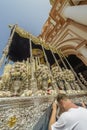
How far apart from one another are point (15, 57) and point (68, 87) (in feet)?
6.00

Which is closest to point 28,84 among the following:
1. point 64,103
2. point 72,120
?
point 64,103

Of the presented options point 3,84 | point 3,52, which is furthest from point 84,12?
point 3,84

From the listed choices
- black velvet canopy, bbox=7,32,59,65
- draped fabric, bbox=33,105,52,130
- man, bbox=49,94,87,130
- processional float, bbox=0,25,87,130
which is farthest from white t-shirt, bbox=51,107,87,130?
black velvet canopy, bbox=7,32,59,65

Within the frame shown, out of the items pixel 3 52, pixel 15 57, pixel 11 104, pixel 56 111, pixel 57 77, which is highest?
pixel 15 57

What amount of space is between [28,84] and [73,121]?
6.18 ft

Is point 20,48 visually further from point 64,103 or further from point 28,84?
point 64,103

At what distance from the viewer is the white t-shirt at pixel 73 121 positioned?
1217 millimetres

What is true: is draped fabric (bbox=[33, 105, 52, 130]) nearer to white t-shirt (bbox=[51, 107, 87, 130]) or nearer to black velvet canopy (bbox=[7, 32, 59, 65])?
white t-shirt (bbox=[51, 107, 87, 130])

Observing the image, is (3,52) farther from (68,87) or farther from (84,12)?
(84,12)

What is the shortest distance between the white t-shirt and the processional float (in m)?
0.53

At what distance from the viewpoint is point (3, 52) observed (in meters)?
3.43

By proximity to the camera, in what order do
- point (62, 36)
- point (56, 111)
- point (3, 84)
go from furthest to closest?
point (62, 36) → point (3, 84) → point (56, 111)

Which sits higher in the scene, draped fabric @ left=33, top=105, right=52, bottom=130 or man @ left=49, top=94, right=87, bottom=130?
draped fabric @ left=33, top=105, right=52, bottom=130

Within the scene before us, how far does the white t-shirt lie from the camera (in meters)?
1.22
